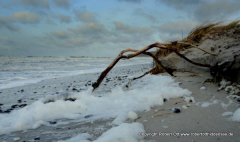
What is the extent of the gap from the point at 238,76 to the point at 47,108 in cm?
285

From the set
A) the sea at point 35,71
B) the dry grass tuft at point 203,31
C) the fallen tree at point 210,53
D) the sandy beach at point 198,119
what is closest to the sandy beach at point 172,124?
the sandy beach at point 198,119

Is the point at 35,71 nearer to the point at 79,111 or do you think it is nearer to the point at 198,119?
the point at 79,111

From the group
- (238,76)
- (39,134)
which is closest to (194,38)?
(238,76)

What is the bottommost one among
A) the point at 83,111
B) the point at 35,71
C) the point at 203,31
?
the point at 83,111

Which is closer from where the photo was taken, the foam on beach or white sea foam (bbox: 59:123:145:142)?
white sea foam (bbox: 59:123:145:142)

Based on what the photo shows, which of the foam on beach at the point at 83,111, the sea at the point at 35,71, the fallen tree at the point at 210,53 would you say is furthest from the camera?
the sea at the point at 35,71

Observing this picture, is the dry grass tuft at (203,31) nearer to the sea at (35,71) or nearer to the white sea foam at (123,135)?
the white sea foam at (123,135)

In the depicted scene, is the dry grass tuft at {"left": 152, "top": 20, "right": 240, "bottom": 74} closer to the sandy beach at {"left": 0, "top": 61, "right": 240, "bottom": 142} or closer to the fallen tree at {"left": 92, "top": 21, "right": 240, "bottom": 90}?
the fallen tree at {"left": 92, "top": 21, "right": 240, "bottom": 90}

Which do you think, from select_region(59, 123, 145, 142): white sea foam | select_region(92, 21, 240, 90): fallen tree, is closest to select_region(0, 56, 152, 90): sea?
select_region(92, 21, 240, 90): fallen tree

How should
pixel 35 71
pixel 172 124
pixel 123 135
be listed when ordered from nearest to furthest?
pixel 123 135
pixel 172 124
pixel 35 71

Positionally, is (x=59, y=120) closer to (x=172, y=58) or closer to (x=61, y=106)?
(x=61, y=106)

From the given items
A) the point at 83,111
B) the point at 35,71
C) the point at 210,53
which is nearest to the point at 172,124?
the point at 83,111

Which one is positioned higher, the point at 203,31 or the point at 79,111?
the point at 203,31

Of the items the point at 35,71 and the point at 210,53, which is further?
the point at 35,71
